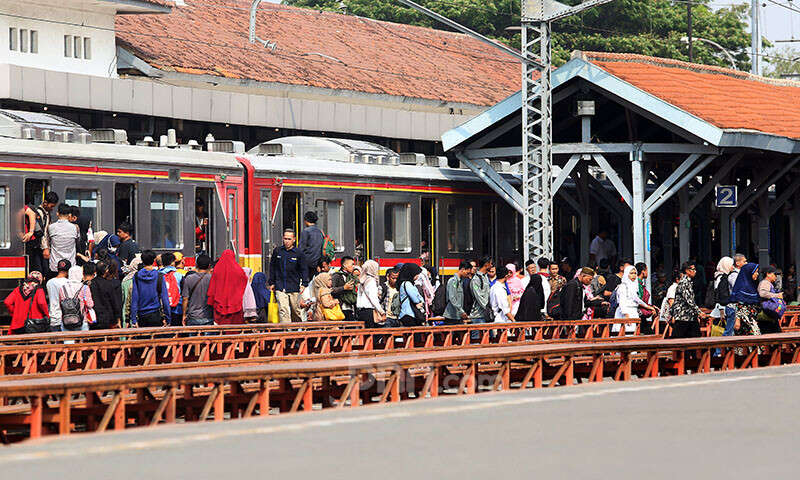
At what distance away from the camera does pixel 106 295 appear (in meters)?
20.3

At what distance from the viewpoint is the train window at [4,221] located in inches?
880

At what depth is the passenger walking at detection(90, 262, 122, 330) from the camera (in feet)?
66.5

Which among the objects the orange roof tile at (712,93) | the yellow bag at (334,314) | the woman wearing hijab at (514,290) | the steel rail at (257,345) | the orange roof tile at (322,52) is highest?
the orange roof tile at (322,52)

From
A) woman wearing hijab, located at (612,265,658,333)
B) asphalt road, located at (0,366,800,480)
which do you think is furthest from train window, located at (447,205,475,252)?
asphalt road, located at (0,366,800,480)

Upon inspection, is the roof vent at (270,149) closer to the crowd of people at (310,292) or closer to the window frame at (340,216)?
the window frame at (340,216)

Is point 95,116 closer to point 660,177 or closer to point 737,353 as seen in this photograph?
point 660,177

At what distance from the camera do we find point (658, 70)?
107 feet

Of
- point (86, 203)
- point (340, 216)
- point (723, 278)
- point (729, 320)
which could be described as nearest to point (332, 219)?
point (340, 216)

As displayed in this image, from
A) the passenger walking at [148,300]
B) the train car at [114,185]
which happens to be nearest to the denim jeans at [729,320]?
the passenger walking at [148,300]

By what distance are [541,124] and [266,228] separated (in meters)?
5.64

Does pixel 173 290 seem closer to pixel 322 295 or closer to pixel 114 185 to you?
pixel 322 295

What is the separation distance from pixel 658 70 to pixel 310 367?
2010cm

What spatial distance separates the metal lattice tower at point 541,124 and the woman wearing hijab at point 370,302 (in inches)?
312

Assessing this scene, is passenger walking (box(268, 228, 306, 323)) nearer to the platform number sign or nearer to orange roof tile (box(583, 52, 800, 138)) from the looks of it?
orange roof tile (box(583, 52, 800, 138))
